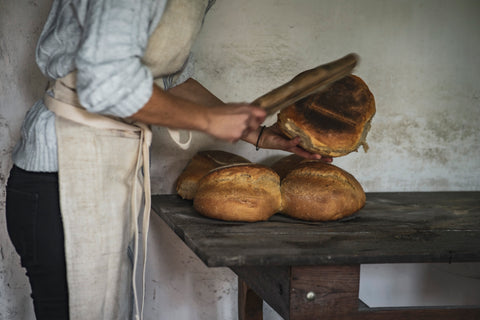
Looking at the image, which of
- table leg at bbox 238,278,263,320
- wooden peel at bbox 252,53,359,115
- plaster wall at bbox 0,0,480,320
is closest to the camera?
wooden peel at bbox 252,53,359,115

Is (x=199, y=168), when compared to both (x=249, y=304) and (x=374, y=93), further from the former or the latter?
(x=374, y=93)

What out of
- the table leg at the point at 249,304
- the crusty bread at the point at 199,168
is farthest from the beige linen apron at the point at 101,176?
the table leg at the point at 249,304

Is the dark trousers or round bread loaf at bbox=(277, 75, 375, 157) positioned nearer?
the dark trousers

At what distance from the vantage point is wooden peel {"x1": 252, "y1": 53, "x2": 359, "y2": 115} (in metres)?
1.21

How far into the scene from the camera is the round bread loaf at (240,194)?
4.34 ft

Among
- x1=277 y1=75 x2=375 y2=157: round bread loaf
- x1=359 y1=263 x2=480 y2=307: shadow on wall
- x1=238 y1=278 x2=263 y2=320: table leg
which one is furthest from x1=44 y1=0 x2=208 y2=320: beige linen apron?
x1=359 y1=263 x2=480 y2=307: shadow on wall

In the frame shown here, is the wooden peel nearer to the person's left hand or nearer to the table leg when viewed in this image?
the person's left hand

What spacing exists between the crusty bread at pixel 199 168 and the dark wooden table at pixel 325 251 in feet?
0.82

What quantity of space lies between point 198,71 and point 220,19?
239mm

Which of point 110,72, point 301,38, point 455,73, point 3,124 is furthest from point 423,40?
point 3,124

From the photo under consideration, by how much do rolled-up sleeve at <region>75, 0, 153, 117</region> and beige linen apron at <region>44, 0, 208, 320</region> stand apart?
7.6 inches

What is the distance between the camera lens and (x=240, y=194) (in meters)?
1.33

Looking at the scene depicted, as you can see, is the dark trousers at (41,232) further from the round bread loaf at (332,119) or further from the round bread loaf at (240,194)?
the round bread loaf at (332,119)

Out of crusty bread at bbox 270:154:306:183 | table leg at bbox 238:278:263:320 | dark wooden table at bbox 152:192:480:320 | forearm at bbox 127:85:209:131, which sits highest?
forearm at bbox 127:85:209:131
